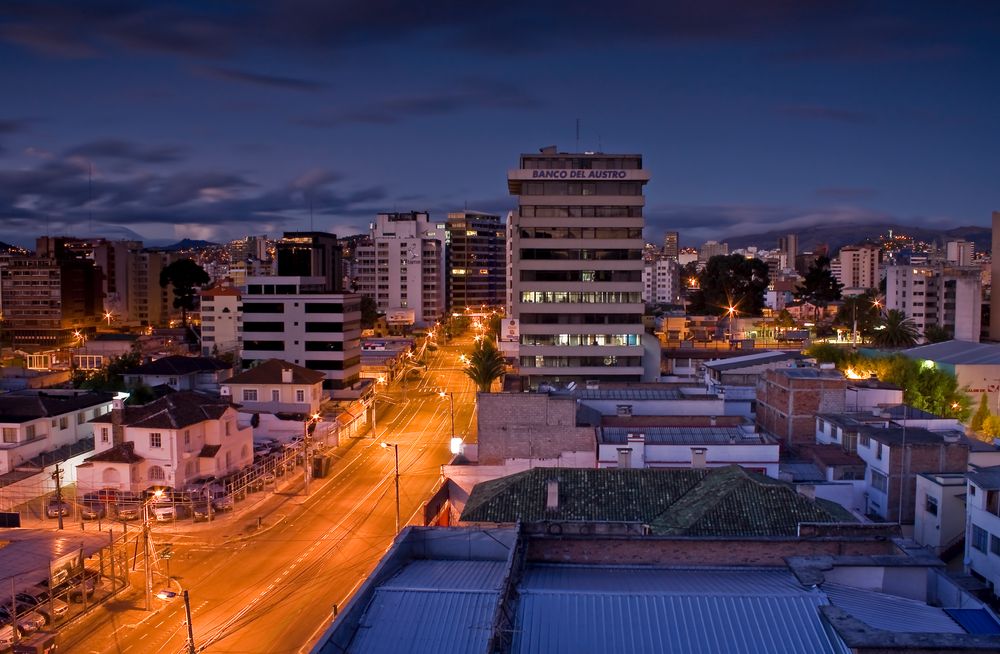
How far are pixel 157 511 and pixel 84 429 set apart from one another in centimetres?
1422

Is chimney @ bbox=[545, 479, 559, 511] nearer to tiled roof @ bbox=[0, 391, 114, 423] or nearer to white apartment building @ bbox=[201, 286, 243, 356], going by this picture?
tiled roof @ bbox=[0, 391, 114, 423]

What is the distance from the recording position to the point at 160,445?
116 feet

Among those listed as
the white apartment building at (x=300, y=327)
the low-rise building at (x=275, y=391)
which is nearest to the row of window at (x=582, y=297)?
the white apartment building at (x=300, y=327)

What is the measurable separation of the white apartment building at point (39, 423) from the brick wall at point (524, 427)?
22.5m

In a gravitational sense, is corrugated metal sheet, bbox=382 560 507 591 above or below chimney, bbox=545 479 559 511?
above

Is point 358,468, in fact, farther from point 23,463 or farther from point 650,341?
point 650,341

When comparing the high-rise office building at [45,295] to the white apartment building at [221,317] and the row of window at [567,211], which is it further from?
the row of window at [567,211]

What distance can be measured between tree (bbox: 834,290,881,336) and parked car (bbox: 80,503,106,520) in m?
75.6

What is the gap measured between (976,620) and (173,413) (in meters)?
31.6

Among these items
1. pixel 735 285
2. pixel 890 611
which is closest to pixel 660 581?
pixel 890 611

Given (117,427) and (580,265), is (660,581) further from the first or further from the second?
(580,265)

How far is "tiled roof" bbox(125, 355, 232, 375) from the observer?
59.6 m

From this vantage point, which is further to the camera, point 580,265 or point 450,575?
point 580,265

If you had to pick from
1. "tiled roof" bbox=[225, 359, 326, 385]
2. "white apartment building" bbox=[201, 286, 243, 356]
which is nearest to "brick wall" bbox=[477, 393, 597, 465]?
"tiled roof" bbox=[225, 359, 326, 385]
